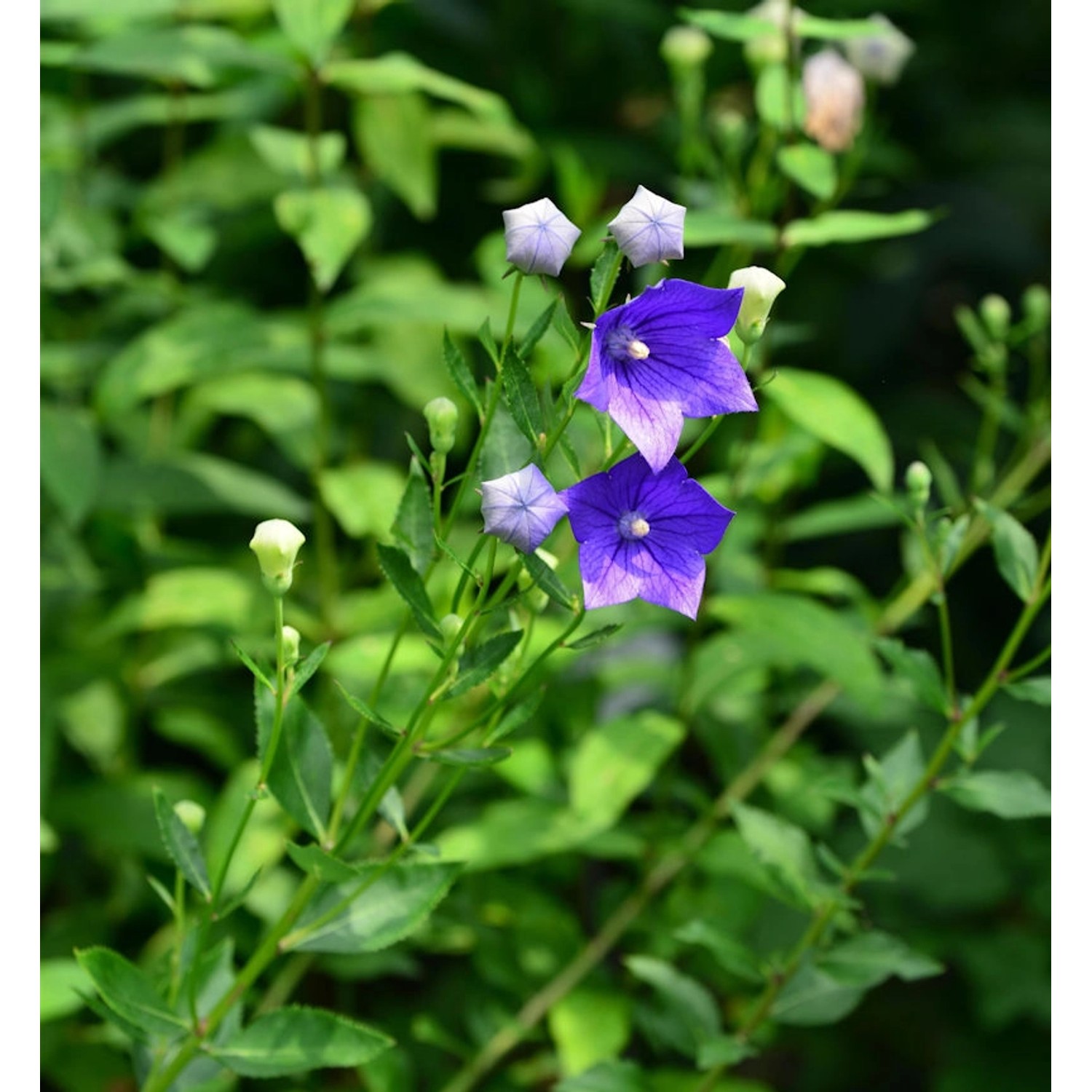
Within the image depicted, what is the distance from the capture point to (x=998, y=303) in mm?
1502

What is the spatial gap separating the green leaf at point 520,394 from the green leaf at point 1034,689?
19.3 inches

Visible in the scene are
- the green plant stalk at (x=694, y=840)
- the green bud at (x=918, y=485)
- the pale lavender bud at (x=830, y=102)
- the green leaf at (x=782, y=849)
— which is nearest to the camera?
the green bud at (x=918, y=485)

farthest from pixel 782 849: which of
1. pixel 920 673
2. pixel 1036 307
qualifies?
pixel 1036 307

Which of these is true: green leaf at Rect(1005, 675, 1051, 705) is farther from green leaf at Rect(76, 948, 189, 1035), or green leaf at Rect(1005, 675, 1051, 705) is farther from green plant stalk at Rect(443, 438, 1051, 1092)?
green leaf at Rect(76, 948, 189, 1035)

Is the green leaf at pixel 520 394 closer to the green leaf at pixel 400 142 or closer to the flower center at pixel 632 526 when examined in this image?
the flower center at pixel 632 526

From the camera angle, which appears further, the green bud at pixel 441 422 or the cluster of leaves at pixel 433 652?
the cluster of leaves at pixel 433 652

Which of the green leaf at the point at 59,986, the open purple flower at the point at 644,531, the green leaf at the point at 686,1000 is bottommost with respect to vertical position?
the green leaf at the point at 686,1000

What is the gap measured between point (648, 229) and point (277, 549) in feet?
0.97

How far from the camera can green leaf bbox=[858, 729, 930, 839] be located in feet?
3.81

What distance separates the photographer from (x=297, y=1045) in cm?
98

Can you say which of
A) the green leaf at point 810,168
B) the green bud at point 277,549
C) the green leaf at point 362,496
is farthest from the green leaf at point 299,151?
the green bud at point 277,549

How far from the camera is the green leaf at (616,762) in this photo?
1.39 m

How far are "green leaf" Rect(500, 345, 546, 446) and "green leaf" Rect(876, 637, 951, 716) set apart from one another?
0.44 meters

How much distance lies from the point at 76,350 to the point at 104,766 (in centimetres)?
51
